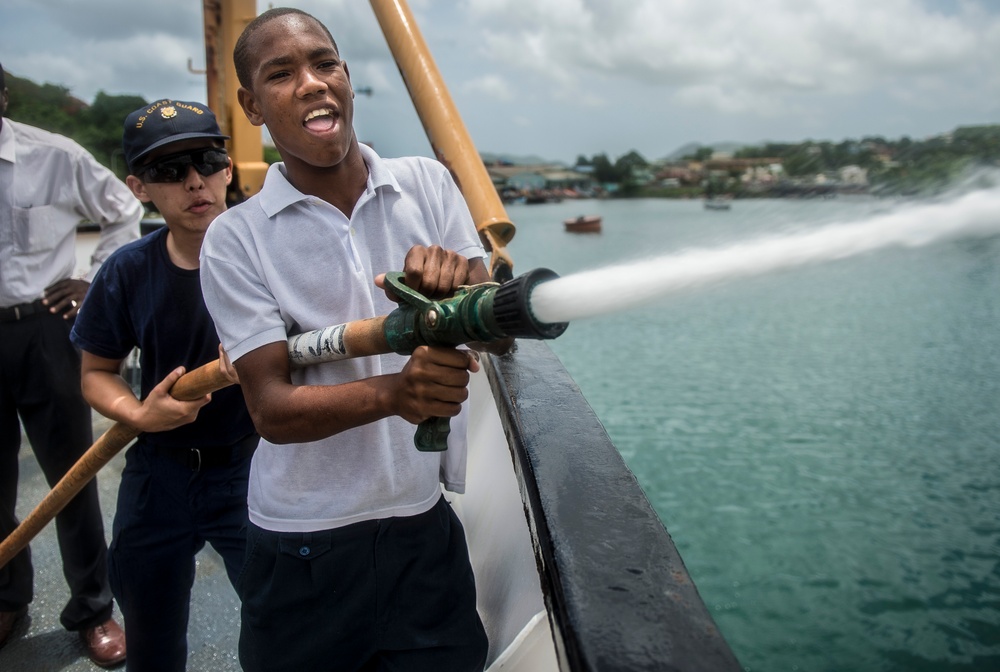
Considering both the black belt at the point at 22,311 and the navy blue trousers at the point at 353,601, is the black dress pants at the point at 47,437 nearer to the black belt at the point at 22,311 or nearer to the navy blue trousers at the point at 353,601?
the black belt at the point at 22,311

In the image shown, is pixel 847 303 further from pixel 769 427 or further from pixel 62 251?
pixel 62 251

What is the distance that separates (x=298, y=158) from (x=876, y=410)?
12.8 meters

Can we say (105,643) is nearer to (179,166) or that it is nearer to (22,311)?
(22,311)

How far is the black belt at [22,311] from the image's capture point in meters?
2.99

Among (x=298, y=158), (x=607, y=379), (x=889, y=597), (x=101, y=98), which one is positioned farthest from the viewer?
→ (x=101, y=98)

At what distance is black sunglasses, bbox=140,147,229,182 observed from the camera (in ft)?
7.11

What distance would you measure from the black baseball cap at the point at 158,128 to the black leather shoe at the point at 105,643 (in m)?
1.80

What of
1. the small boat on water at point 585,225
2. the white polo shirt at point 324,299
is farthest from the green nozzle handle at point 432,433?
the small boat on water at point 585,225

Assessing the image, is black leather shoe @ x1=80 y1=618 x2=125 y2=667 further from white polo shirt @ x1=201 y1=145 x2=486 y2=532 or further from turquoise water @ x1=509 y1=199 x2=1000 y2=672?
turquoise water @ x1=509 y1=199 x2=1000 y2=672

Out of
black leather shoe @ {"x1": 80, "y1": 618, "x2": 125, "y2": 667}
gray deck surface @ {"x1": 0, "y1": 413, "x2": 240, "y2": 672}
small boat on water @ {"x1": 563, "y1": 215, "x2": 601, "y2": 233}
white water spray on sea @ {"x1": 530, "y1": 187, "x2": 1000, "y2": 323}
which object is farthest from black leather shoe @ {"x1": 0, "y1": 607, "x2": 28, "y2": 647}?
small boat on water @ {"x1": 563, "y1": 215, "x2": 601, "y2": 233}

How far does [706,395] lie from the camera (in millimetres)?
13305

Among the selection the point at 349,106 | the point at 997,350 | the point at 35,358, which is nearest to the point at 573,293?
the point at 349,106

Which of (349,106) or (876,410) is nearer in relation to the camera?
(349,106)

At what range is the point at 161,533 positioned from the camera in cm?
221
